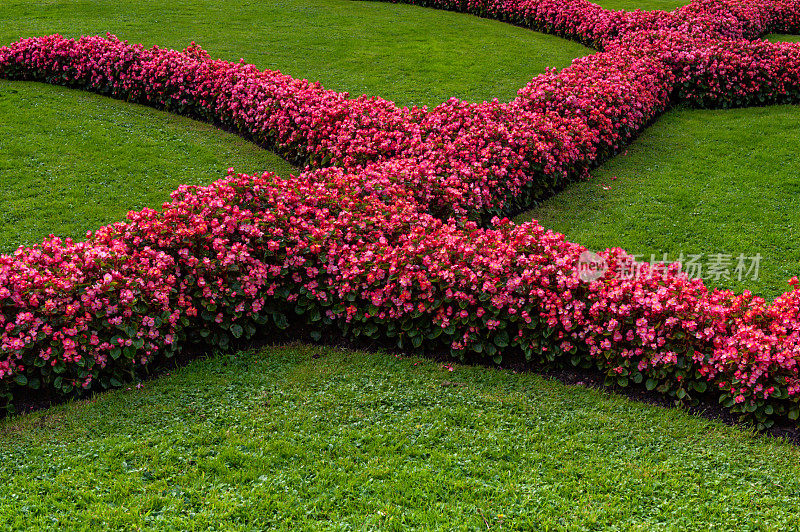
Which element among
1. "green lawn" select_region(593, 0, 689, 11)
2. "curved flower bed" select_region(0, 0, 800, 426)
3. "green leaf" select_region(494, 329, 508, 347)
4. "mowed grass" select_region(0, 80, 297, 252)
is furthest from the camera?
"green lawn" select_region(593, 0, 689, 11)

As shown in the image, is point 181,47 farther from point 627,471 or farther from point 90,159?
point 627,471

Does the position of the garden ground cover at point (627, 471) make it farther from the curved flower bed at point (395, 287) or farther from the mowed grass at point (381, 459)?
the curved flower bed at point (395, 287)

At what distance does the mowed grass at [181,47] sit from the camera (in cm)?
799

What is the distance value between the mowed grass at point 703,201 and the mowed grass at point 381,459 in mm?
2498

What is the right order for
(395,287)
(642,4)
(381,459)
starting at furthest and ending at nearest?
(642,4) → (395,287) → (381,459)

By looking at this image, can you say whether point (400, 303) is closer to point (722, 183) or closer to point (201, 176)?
point (201, 176)

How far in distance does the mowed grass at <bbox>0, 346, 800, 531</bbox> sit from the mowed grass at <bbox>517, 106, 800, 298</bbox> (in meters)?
2.50

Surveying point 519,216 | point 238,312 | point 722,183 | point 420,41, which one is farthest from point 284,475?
point 420,41

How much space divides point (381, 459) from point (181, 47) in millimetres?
11339

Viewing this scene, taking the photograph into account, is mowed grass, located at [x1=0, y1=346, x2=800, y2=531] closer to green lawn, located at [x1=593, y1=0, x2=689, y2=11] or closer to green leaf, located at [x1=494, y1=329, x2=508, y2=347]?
green leaf, located at [x1=494, y1=329, x2=508, y2=347]

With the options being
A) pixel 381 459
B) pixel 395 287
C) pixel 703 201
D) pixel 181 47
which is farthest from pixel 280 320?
pixel 181 47

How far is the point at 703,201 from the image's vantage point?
7.91 m

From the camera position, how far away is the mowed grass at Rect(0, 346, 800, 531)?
3859mm

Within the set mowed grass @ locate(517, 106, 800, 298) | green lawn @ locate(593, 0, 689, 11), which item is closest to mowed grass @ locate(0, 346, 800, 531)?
mowed grass @ locate(517, 106, 800, 298)
